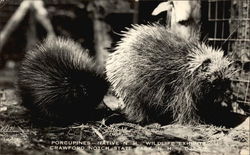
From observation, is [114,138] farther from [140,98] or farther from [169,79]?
[169,79]

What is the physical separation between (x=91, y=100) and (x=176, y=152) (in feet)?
4.44

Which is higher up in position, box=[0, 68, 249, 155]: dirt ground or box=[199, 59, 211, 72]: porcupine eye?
box=[199, 59, 211, 72]: porcupine eye

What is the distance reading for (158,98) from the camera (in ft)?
13.1

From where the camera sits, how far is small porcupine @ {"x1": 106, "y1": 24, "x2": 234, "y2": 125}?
3910mm

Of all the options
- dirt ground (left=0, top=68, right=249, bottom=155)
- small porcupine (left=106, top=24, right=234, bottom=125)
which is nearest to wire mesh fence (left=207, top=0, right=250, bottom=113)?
small porcupine (left=106, top=24, right=234, bottom=125)

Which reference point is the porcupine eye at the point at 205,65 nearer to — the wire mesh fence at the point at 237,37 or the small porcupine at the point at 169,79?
the small porcupine at the point at 169,79

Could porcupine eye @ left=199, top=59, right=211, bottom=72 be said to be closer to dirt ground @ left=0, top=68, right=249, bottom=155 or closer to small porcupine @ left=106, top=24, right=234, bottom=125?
small porcupine @ left=106, top=24, right=234, bottom=125

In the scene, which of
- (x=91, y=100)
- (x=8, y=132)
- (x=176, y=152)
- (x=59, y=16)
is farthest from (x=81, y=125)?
(x=59, y=16)

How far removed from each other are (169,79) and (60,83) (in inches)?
45.9

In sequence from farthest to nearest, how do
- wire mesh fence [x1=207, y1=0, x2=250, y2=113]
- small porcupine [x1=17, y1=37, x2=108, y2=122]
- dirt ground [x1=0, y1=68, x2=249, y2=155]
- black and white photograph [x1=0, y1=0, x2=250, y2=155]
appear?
wire mesh fence [x1=207, y1=0, x2=250, y2=113] < small porcupine [x1=17, y1=37, x2=108, y2=122] < black and white photograph [x1=0, y1=0, x2=250, y2=155] < dirt ground [x1=0, y1=68, x2=249, y2=155]

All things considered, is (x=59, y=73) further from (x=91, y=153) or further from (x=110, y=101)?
(x=91, y=153)

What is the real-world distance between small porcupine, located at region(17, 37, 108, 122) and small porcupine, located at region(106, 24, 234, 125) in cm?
32

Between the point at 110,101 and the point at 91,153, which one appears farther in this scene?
the point at 110,101

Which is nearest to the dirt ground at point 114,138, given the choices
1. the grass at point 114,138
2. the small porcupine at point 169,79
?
the grass at point 114,138
